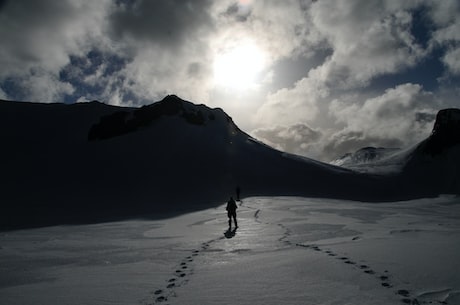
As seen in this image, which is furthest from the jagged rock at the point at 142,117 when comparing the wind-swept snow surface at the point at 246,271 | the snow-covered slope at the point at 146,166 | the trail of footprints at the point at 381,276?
the trail of footprints at the point at 381,276

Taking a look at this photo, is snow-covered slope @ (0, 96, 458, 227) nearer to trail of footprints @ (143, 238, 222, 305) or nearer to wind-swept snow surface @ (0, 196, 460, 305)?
wind-swept snow surface @ (0, 196, 460, 305)

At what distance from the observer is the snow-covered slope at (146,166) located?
165ft

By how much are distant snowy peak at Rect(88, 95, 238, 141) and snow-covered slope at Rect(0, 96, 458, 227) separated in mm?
237

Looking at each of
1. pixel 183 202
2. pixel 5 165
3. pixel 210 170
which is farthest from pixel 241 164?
pixel 5 165

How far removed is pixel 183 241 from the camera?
14.2 metres

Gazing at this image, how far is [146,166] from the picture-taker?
63.8 m

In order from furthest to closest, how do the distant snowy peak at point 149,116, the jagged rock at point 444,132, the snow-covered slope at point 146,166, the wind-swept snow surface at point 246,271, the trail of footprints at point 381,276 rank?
1. the jagged rock at point 444,132
2. the distant snowy peak at point 149,116
3. the snow-covered slope at point 146,166
4. the wind-swept snow surface at point 246,271
5. the trail of footprints at point 381,276

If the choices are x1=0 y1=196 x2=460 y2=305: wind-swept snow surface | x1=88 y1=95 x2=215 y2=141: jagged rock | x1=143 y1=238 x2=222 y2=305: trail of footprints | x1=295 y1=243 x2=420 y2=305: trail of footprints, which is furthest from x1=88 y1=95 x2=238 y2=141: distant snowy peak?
x1=295 y1=243 x2=420 y2=305: trail of footprints

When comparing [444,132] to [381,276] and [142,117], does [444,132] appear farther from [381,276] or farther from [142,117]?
[381,276]

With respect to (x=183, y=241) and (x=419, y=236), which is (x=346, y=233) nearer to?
(x=419, y=236)

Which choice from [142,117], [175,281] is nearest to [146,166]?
[142,117]

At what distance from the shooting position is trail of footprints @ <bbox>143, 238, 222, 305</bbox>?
6.56 m

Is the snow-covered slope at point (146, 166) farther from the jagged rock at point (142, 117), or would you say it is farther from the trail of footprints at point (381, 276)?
the trail of footprints at point (381, 276)

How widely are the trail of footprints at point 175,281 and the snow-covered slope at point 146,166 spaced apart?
98.5 ft
